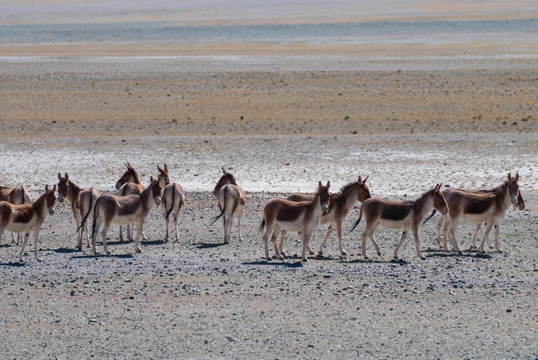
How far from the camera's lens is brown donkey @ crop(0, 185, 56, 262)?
16.8 metres

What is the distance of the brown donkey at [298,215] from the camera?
1738cm

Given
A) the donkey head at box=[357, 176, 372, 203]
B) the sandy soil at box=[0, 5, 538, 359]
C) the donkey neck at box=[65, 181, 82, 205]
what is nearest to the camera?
the sandy soil at box=[0, 5, 538, 359]

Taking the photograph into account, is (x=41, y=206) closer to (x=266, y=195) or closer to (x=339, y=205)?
(x=339, y=205)

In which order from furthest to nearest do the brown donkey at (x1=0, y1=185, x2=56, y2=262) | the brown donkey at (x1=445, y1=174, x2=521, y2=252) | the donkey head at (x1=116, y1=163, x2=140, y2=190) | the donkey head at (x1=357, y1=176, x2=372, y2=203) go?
1. the donkey head at (x1=116, y1=163, x2=140, y2=190)
2. the donkey head at (x1=357, y1=176, x2=372, y2=203)
3. the brown donkey at (x1=445, y1=174, x2=521, y2=252)
4. the brown donkey at (x1=0, y1=185, x2=56, y2=262)

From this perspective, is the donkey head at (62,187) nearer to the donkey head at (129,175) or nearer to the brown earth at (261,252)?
the brown earth at (261,252)

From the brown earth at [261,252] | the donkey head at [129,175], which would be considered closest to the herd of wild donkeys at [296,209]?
the brown earth at [261,252]

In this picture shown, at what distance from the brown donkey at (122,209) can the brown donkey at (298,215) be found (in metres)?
2.59

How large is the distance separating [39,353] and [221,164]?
55.7 ft

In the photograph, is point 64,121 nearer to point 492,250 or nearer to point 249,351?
point 492,250

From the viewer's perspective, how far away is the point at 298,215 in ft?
57.3

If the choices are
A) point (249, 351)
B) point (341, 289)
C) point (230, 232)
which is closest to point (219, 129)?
point (230, 232)

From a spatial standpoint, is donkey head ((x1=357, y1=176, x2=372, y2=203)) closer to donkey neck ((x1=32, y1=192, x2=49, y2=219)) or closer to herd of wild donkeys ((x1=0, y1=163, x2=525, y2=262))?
herd of wild donkeys ((x1=0, y1=163, x2=525, y2=262))

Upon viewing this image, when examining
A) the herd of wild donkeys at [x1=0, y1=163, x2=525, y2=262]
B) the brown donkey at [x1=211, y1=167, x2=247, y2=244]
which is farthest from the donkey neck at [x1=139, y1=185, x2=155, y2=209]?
the brown donkey at [x1=211, y1=167, x2=247, y2=244]

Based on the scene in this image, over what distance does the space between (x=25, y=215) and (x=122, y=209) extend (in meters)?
2.07
